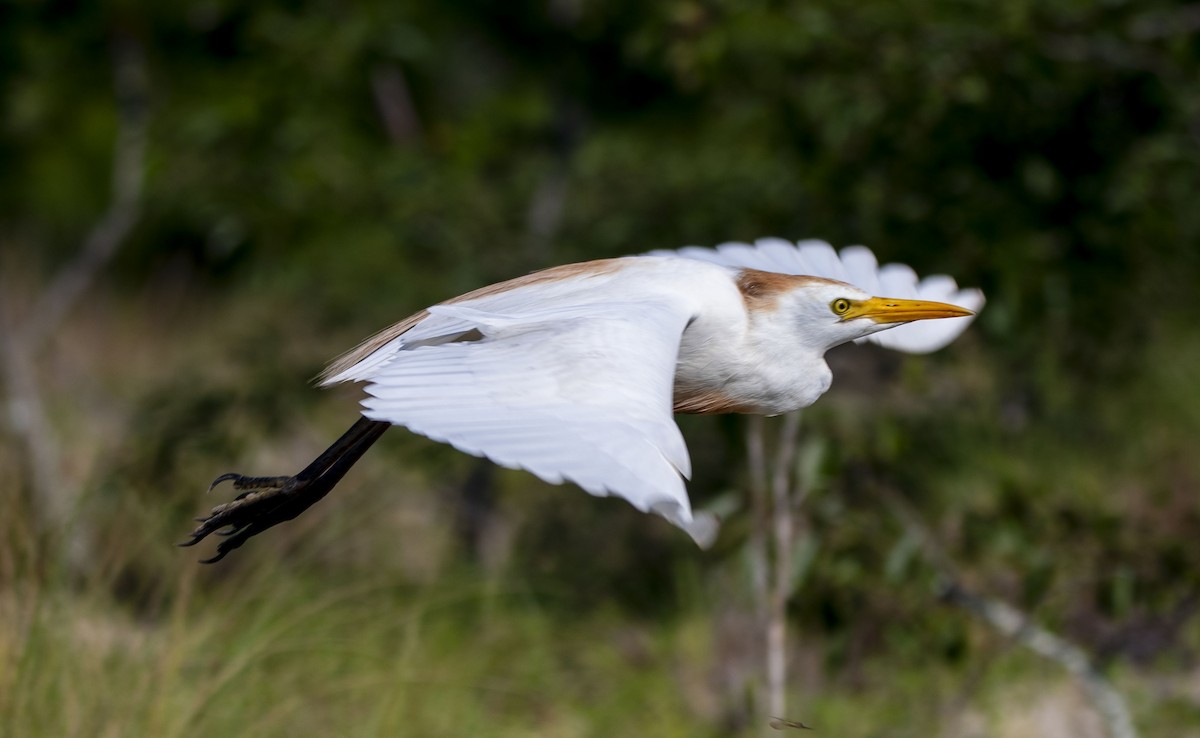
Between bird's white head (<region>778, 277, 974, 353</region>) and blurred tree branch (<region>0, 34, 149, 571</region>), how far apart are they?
5.45ft

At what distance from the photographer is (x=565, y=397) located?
160cm

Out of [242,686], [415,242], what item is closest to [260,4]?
[415,242]

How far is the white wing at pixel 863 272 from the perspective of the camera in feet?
7.88

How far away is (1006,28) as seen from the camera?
12.2 ft

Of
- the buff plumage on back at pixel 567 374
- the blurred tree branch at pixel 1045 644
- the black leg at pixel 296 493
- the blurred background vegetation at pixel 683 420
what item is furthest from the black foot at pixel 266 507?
the blurred tree branch at pixel 1045 644

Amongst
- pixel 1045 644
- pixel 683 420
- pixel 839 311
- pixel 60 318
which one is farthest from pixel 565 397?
pixel 60 318

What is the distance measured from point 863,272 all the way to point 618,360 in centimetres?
98

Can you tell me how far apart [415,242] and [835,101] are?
5.84 feet

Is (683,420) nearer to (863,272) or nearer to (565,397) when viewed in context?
(863,272)

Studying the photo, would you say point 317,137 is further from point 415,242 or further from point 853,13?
point 853,13

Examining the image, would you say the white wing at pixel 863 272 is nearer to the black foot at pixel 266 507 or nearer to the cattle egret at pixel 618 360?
the cattle egret at pixel 618 360

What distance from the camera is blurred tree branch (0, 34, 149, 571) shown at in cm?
437

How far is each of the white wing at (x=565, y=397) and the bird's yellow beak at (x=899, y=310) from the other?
33cm

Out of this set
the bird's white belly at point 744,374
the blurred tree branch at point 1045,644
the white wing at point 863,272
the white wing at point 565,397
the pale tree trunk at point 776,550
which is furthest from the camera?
the blurred tree branch at point 1045,644
